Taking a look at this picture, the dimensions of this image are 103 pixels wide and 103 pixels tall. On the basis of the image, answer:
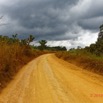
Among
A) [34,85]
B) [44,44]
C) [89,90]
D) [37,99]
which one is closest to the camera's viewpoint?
[37,99]

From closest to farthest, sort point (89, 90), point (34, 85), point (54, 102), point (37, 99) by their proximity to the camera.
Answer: point (54, 102), point (37, 99), point (89, 90), point (34, 85)

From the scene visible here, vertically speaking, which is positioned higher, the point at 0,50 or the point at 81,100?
the point at 0,50

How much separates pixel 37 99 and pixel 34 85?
10.2ft

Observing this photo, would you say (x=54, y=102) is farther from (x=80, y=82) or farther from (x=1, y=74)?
(x=1, y=74)

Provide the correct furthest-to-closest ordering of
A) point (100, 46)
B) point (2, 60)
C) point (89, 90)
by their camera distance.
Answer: point (100, 46)
point (2, 60)
point (89, 90)

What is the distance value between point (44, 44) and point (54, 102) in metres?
90.3

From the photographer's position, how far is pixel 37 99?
408 inches

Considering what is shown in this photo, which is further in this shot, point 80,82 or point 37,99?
point 80,82

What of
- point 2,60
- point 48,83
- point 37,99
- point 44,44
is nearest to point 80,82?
point 48,83

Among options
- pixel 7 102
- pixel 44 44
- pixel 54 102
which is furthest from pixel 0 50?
pixel 44 44

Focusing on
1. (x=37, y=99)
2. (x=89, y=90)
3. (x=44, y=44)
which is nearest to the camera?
(x=37, y=99)

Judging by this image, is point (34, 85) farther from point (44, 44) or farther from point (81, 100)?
point (44, 44)

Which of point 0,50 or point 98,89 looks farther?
point 0,50

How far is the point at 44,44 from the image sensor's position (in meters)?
99.8
